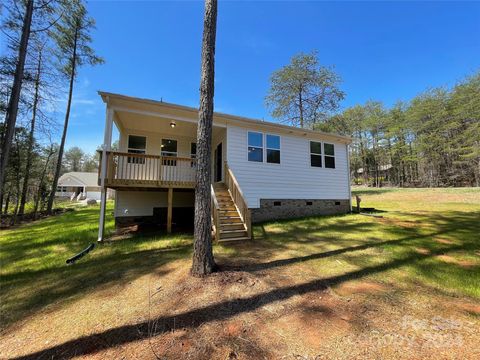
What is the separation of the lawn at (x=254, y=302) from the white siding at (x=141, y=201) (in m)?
3.30

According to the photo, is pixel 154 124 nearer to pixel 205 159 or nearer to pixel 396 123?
pixel 205 159

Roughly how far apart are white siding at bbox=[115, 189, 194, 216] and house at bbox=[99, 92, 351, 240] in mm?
38

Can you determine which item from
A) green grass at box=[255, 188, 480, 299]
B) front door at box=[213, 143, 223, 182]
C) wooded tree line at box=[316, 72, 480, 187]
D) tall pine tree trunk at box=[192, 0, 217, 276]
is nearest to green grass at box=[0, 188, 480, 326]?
green grass at box=[255, 188, 480, 299]

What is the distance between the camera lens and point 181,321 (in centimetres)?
278

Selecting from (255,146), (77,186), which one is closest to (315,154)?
(255,146)

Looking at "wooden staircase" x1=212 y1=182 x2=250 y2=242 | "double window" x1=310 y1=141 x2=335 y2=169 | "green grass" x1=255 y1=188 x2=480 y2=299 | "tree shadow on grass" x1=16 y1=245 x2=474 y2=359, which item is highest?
"double window" x1=310 y1=141 x2=335 y2=169

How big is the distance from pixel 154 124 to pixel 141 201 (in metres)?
3.44

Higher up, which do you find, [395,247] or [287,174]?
[287,174]

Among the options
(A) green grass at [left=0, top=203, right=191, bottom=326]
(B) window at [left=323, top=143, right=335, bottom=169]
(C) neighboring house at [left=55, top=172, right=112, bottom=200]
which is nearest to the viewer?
(A) green grass at [left=0, top=203, right=191, bottom=326]

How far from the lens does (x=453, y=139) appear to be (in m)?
26.4

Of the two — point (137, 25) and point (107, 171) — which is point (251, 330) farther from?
point (137, 25)

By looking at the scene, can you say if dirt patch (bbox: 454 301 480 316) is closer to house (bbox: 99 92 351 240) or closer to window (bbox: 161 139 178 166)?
house (bbox: 99 92 351 240)

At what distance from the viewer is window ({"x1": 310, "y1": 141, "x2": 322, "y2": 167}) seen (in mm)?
10852

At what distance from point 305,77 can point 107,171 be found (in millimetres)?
19610
